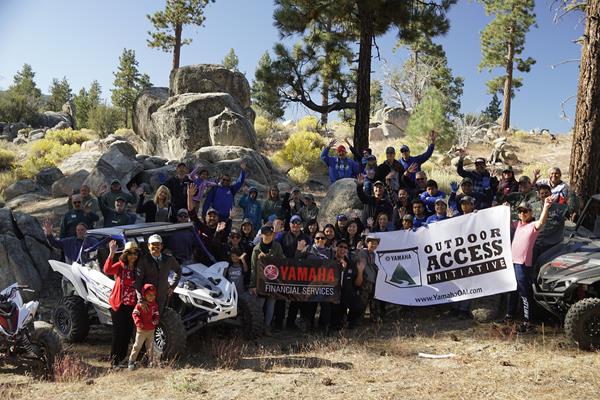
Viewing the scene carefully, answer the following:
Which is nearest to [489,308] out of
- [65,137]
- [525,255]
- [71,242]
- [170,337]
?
[525,255]

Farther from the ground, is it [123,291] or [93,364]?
[123,291]

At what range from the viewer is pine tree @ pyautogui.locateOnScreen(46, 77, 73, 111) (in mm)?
67631

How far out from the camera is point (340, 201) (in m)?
11.5

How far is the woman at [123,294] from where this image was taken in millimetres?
6570

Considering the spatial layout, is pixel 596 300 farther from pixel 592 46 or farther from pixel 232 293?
pixel 592 46

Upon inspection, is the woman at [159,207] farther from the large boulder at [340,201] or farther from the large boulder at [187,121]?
the large boulder at [187,121]

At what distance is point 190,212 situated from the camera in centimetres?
931

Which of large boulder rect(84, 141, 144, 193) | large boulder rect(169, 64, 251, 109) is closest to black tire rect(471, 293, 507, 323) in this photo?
large boulder rect(84, 141, 144, 193)

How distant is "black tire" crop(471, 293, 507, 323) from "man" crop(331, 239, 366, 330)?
170 cm

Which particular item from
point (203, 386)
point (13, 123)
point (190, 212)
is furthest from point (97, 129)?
point (203, 386)

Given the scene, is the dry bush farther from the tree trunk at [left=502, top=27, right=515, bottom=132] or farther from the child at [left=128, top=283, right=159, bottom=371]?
the tree trunk at [left=502, top=27, right=515, bottom=132]

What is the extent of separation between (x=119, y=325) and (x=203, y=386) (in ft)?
5.28

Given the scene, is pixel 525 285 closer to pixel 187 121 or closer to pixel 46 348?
pixel 46 348

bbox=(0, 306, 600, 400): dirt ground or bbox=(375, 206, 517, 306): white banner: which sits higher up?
bbox=(375, 206, 517, 306): white banner
